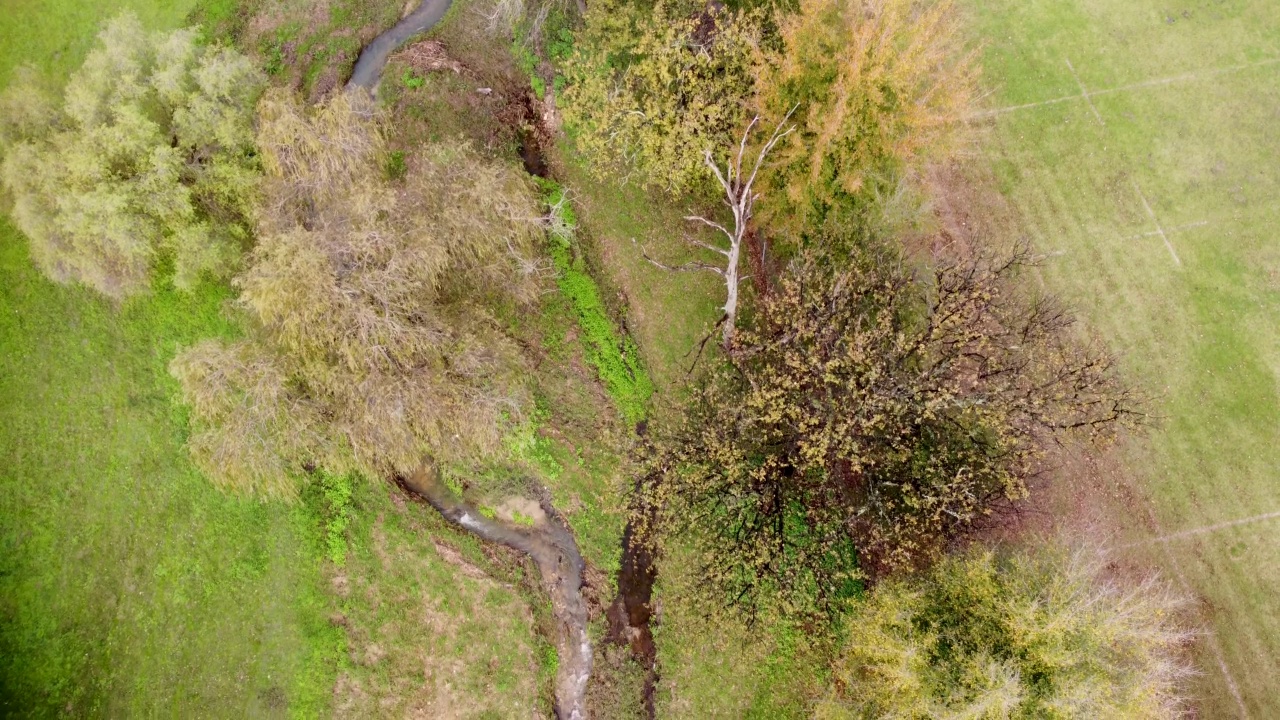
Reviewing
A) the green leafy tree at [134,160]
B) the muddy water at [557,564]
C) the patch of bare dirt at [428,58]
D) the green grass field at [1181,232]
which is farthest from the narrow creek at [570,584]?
the green grass field at [1181,232]

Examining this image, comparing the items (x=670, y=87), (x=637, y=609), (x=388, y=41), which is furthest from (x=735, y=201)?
(x=388, y=41)

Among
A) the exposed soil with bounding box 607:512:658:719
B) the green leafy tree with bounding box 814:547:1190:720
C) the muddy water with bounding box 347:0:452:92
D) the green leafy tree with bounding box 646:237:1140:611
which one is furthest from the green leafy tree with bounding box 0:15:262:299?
the green leafy tree with bounding box 814:547:1190:720

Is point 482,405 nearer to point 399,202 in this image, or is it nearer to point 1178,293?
point 399,202

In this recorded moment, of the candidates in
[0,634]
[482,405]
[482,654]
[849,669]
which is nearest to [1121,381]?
[849,669]

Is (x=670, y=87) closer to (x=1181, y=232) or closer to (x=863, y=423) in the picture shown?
(x=863, y=423)

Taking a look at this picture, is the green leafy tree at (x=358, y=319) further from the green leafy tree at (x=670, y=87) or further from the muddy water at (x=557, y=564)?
the green leafy tree at (x=670, y=87)

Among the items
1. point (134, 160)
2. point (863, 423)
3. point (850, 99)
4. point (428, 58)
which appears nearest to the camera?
point (863, 423)

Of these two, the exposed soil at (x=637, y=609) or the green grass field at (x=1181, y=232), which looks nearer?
the exposed soil at (x=637, y=609)
